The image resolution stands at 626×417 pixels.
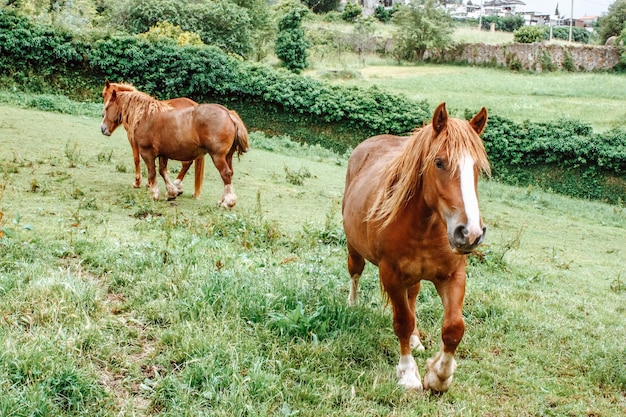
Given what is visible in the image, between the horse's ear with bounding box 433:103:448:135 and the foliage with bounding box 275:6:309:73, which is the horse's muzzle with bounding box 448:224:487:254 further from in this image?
the foliage with bounding box 275:6:309:73

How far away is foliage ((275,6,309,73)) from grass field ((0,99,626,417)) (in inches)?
1109

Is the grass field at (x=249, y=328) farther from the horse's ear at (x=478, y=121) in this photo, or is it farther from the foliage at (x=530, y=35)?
the foliage at (x=530, y=35)

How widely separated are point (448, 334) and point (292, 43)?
32.9 m

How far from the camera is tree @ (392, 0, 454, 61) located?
45094mm

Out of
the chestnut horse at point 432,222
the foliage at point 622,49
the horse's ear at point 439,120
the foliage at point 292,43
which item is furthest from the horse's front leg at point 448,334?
the foliage at point 622,49

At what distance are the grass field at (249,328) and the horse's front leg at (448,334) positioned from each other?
0.13m

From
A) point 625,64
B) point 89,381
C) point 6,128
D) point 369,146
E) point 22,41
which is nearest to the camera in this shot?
point 89,381

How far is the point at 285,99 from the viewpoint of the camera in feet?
73.3

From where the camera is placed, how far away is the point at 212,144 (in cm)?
962

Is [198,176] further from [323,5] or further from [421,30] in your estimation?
[323,5]

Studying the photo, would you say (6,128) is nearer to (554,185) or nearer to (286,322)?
(286,322)

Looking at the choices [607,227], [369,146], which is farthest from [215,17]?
[369,146]

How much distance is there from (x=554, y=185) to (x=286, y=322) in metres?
19.3

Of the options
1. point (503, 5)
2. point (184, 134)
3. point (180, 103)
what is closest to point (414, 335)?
point (184, 134)
